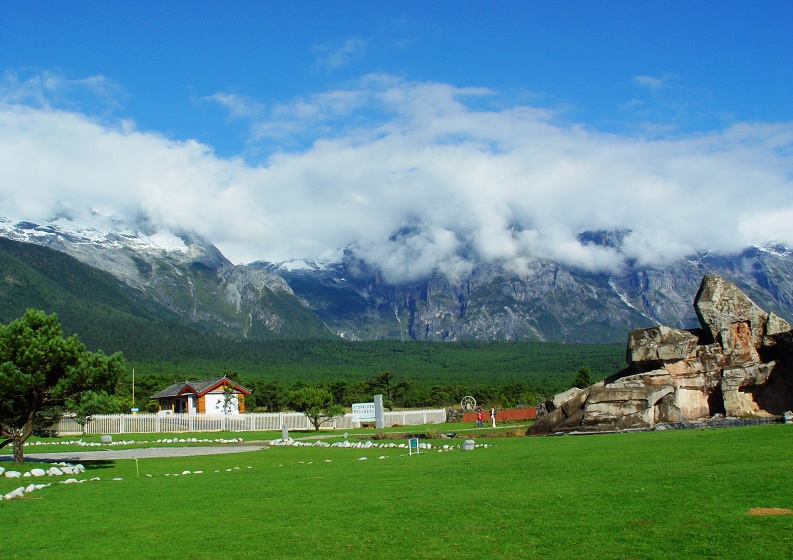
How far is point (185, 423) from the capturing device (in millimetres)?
58781

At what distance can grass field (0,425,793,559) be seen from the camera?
1167 centimetres

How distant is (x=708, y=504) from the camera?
1370 centimetres

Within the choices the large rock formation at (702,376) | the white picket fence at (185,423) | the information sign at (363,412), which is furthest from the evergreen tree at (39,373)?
the information sign at (363,412)

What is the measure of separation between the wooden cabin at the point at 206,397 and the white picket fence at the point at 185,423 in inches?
600

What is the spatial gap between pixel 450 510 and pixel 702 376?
2768 cm

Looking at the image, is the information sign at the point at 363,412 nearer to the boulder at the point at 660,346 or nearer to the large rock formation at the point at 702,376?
the large rock formation at the point at 702,376

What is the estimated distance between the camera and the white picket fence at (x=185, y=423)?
5659 centimetres

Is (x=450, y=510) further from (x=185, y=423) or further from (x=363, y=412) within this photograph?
(x=363, y=412)

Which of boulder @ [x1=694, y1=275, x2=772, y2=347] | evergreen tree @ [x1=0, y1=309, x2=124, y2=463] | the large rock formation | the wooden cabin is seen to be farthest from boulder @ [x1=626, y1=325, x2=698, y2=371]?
the wooden cabin

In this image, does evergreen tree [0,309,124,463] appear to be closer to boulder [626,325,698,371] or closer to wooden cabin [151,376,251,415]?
boulder [626,325,698,371]

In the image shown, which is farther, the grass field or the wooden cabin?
the wooden cabin

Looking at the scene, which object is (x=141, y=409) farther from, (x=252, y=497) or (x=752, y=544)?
(x=752, y=544)

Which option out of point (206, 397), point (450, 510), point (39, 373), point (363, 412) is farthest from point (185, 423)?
point (450, 510)

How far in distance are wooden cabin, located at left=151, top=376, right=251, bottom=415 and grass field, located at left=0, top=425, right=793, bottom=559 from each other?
5303cm
